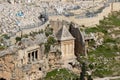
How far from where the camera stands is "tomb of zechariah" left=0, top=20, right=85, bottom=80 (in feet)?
→ 167

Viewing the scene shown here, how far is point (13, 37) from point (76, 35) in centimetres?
904

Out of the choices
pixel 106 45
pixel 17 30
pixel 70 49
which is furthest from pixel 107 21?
pixel 17 30

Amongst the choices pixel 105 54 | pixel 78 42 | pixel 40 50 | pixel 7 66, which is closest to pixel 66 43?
pixel 78 42

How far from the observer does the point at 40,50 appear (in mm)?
53656

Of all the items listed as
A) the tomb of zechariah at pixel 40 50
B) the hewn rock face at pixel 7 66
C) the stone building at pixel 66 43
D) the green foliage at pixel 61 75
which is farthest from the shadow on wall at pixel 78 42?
the hewn rock face at pixel 7 66

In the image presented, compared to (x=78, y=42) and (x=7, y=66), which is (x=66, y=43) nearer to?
(x=78, y=42)

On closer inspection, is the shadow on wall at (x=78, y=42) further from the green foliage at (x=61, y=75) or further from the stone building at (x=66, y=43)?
the green foliage at (x=61, y=75)

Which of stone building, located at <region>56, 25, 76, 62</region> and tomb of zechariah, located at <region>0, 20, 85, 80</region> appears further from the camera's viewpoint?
stone building, located at <region>56, 25, 76, 62</region>

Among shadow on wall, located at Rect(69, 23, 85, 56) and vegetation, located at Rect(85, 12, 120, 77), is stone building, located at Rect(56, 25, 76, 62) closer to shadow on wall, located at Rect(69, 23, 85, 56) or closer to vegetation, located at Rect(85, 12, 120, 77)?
shadow on wall, located at Rect(69, 23, 85, 56)

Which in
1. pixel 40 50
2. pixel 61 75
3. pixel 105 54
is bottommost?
pixel 61 75

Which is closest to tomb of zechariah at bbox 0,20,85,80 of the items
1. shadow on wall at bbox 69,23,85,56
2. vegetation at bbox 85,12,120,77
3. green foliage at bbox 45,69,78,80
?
shadow on wall at bbox 69,23,85,56

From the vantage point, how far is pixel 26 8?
6638 cm

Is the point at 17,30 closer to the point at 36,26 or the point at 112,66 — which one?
the point at 36,26

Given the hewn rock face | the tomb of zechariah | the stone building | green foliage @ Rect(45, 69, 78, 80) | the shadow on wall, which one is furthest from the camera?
the shadow on wall
